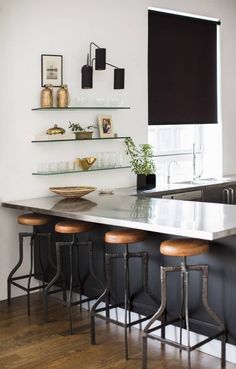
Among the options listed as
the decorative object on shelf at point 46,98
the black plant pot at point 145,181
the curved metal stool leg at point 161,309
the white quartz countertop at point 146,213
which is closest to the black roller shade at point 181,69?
the black plant pot at point 145,181

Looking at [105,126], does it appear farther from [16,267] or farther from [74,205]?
[16,267]

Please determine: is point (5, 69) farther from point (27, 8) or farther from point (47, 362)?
point (47, 362)

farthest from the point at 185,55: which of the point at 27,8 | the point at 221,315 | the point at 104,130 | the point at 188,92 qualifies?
the point at 221,315

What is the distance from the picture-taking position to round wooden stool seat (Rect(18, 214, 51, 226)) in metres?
4.60

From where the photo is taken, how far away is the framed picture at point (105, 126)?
5379 mm

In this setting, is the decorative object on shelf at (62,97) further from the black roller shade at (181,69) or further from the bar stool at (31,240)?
the black roller shade at (181,69)

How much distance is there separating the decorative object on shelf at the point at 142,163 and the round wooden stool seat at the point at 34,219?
48.2 inches

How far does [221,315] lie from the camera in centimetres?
354

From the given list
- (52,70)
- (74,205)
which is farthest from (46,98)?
(74,205)

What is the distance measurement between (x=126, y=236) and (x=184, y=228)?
664 mm

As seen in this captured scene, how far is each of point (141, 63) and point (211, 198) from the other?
1585mm

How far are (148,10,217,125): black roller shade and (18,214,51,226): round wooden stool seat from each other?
1.90m

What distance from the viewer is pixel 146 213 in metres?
3.84

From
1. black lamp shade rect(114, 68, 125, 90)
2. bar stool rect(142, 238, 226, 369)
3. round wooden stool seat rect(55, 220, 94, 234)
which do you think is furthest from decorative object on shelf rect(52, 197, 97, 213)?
black lamp shade rect(114, 68, 125, 90)
